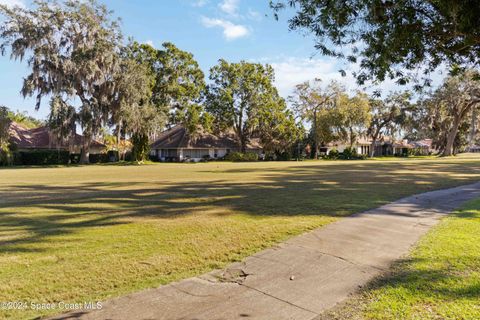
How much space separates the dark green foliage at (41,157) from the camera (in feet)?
135

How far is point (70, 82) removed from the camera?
35.6 meters

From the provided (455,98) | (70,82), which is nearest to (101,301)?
(70,82)

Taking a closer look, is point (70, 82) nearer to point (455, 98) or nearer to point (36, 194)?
point (36, 194)

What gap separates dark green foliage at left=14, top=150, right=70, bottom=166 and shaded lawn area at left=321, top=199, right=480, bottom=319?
45124mm

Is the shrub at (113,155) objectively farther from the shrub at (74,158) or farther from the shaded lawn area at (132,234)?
the shaded lawn area at (132,234)

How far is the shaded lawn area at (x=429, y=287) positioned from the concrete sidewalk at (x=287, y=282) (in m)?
0.24

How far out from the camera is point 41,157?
4250cm

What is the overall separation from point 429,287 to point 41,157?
153 ft

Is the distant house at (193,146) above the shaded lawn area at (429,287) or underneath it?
above

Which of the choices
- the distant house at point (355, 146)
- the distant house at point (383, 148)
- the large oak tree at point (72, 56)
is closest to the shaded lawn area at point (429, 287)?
the large oak tree at point (72, 56)

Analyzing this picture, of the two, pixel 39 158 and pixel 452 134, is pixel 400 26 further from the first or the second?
pixel 452 134

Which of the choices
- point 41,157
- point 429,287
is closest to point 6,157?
point 41,157

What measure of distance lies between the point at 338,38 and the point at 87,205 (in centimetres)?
840

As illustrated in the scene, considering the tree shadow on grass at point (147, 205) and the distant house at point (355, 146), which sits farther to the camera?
the distant house at point (355, 146)
